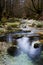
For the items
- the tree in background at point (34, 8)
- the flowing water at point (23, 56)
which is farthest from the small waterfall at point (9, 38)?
the tree in background at point (34, 8)

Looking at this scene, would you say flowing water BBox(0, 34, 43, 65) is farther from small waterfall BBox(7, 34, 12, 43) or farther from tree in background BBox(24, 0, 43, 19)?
tree in background BBox(24, 0, 43, 19)

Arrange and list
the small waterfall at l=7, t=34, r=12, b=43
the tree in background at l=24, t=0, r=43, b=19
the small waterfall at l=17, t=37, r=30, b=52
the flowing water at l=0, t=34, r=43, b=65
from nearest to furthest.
Result: the flowing water at l=0, t=34, r=43, b=65 → the small waterfall at l=17, t=37, r=30, b=52 → the small waterfall at l=7, t=34, r=12, b=43 → the tree in background at l=24, t=0, r=43, b=19

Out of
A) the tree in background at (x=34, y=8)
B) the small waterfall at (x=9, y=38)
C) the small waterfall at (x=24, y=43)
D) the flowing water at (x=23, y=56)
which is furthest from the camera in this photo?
the tree in background at (x=34, y=8)

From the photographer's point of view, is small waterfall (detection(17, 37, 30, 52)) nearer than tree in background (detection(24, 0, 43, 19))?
Yes

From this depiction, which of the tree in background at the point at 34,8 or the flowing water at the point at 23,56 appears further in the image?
the tree in background at the point at 34,8

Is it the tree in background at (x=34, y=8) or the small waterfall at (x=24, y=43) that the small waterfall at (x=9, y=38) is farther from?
the tree in background at (x=34, y=8)

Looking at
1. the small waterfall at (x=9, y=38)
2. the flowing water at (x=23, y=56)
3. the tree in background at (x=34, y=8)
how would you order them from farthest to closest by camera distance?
the tree in background at (x=34, y=8), the small waterfall at (x=9, y=38), the flowing water at (x=23, y=56)

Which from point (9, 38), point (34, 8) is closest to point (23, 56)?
point (9, 38)

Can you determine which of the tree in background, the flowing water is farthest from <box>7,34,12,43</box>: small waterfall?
the tree in background

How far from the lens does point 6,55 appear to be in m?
1.43

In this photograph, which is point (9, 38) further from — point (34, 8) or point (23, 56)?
point (34, 8)

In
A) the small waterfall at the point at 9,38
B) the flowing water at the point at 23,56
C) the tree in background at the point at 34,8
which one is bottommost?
the flowing water at the point at 23,56

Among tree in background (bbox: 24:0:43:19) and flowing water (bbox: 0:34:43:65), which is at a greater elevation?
tree in background (bbox: 24:0:43:19)

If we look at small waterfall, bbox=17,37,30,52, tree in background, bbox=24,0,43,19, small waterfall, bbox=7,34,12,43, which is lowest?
small waterfall, bbox=17,37,30,52
